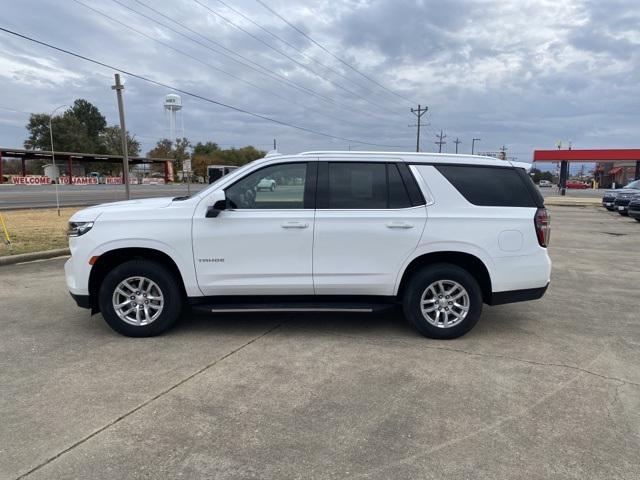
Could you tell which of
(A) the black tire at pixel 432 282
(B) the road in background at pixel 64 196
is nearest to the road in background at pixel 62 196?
(B) the road in background at pixel 64 196

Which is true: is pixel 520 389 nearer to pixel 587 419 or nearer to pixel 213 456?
pixel 587 419

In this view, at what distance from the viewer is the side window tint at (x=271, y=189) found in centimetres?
495

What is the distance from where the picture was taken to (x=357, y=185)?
5035mm

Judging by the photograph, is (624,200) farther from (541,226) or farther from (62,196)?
(62,196)

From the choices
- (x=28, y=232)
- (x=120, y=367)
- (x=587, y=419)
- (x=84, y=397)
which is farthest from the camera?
(x=28, y=232)

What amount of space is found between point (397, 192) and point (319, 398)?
2.26 m

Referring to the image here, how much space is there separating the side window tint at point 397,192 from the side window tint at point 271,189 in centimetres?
89

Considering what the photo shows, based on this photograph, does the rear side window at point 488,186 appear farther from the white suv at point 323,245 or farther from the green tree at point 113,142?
the green tree at point 113,142

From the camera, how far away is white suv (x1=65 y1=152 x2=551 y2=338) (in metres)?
4.85

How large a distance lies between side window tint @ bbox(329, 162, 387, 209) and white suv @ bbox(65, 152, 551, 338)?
11 mm

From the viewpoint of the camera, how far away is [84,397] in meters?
3.72

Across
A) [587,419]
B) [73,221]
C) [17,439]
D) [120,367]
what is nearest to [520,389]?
[587,419]

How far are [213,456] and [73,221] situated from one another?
3061mm

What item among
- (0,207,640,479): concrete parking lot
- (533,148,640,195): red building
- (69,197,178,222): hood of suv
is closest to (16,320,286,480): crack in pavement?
(0,207,640,479): concrete parking lot
